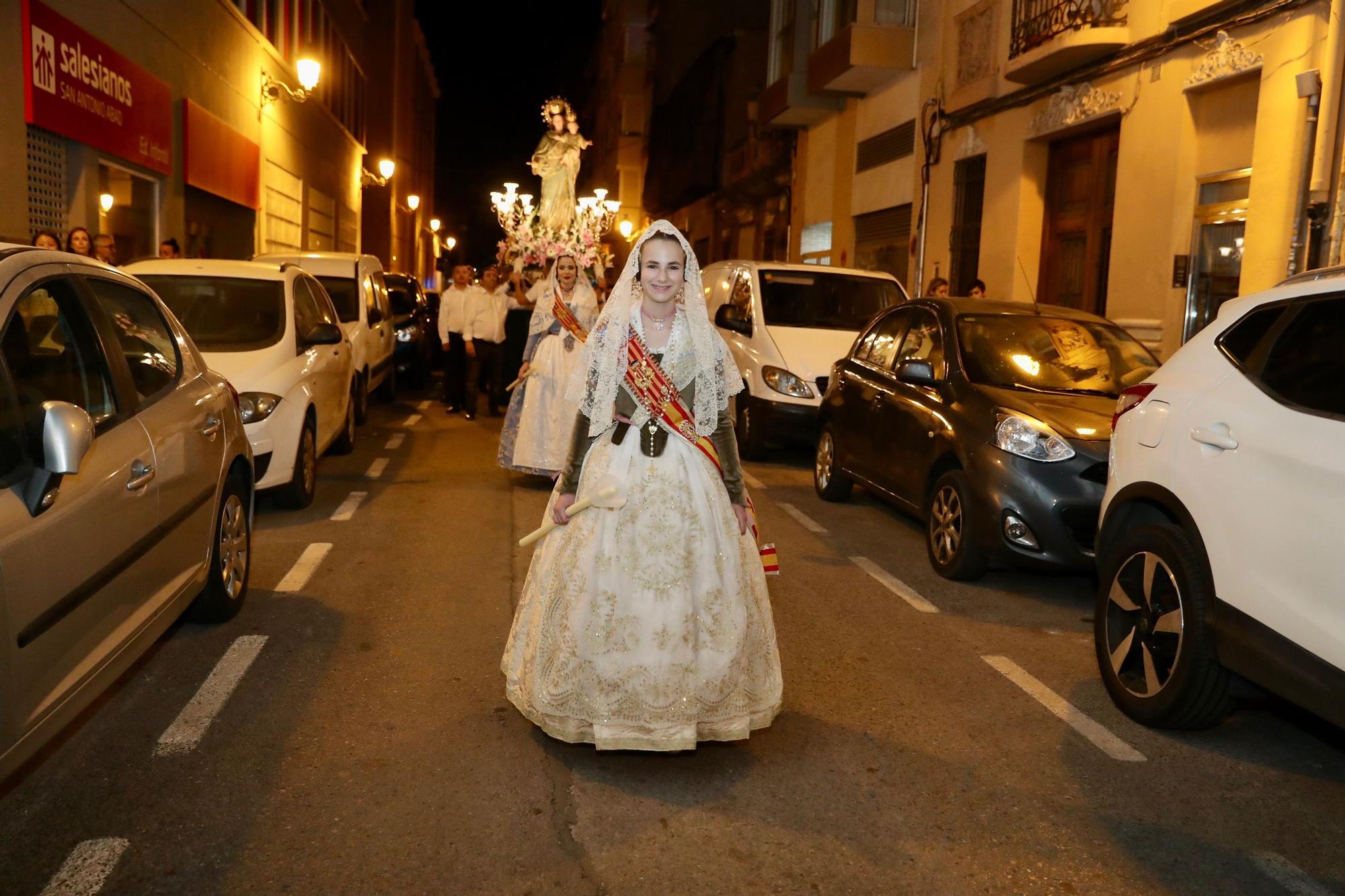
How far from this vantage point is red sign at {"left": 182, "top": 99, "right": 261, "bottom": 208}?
1820 cm

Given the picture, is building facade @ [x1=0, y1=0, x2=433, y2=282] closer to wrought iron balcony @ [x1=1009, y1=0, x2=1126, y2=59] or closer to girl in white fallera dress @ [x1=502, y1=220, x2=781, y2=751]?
girl in white fallera dress @ [x1=502, y1=220, x2=781, y2=751]

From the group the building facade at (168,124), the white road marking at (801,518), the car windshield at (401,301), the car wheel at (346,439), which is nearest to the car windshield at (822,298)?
the white road marking at (801,518)

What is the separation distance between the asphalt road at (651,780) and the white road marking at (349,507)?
2.16 meters

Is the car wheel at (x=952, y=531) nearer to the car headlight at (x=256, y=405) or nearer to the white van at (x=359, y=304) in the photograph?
the car headlight at (x=256, y=405)

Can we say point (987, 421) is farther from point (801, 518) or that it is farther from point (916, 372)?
point (801, 518)

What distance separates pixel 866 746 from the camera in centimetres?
445

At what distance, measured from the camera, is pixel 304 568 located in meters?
6.98

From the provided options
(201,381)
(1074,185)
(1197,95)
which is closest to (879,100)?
(1074,185)

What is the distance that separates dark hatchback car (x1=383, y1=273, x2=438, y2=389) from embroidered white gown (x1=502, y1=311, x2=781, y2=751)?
13.9 meters

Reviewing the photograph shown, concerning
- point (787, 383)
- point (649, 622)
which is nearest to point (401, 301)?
point (787, 383)

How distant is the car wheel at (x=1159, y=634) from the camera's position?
14.4ft

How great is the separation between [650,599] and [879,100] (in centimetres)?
1993

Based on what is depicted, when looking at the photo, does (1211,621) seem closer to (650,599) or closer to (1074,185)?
(650,599)

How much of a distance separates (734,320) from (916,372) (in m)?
4.53
